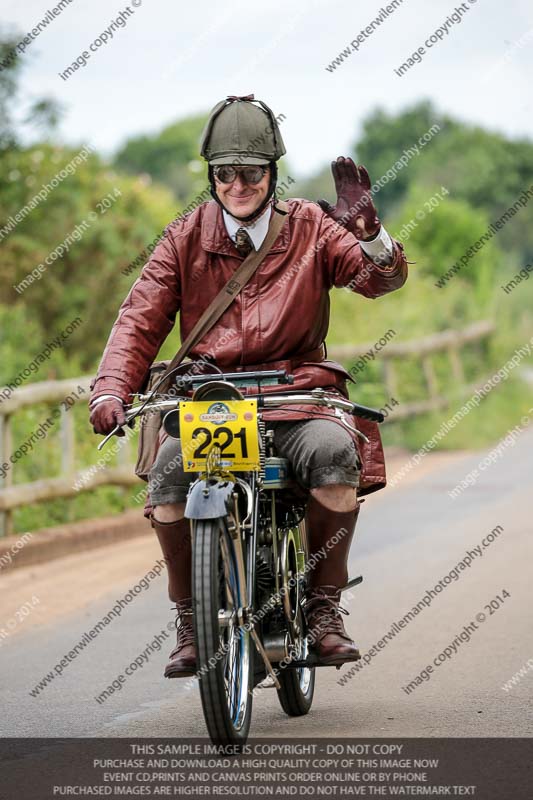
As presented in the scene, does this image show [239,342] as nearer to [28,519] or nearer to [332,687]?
[332,687]

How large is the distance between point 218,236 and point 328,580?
142cm

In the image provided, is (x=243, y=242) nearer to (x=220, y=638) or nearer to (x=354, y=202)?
(x=354, y=202)

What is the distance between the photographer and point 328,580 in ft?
19.5

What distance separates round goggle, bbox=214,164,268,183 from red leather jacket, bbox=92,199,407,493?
21 cm

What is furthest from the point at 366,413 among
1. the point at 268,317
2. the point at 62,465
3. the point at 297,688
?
the point at 62,465

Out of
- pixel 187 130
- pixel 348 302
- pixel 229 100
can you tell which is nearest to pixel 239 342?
pixel 229 100

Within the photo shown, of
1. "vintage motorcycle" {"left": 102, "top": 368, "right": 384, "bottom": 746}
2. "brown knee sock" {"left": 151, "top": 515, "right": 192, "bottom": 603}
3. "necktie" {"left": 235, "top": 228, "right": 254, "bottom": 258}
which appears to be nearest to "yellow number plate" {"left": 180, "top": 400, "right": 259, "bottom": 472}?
"vintage motorcycle" {"left": 102, "top": 368, "right": 384, "bottom": 746}

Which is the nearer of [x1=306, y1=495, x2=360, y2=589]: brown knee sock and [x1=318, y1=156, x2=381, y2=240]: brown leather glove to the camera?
[x1=318, y1=156, x2=381, y2=240]: brown leather glove

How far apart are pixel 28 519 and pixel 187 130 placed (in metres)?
87.1

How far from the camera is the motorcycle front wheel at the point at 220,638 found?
498cm

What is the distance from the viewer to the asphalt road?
5969 mm

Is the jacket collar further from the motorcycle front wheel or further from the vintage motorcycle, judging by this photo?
the motorcycle front wheel

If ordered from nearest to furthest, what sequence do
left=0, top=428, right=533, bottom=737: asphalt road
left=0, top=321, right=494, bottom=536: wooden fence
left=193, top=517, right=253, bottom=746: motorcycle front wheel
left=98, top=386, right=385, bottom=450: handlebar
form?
left=193, top=517, right=253, bottom=746: motorcycle front wheel < left=98, top=386, right=385, bottom=450: handlebar < left=0, top=428, right=533, bottom=737: asphalt road < left=0, top=321, right=494, bottom=536: wooden fence

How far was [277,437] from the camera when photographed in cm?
573
